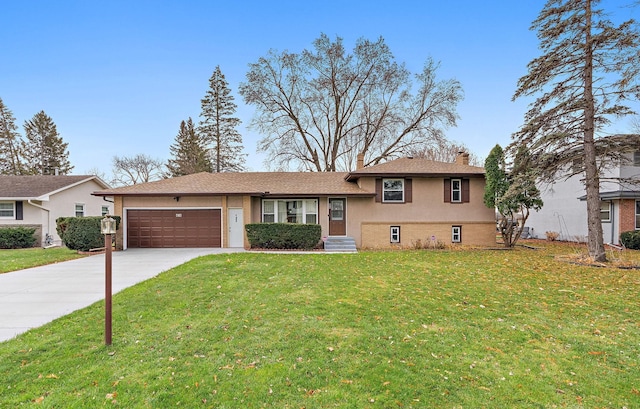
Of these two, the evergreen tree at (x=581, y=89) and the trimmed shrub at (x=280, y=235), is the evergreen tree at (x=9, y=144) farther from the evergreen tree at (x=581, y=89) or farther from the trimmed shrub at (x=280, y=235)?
the evergreen tree at (x=581, y=89)

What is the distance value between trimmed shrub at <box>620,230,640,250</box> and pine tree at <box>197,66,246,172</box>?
2784 centimetres

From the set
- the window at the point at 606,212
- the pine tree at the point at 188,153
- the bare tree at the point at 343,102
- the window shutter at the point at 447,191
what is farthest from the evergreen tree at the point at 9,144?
the window at the point at 606,212

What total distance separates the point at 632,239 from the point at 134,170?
149ft

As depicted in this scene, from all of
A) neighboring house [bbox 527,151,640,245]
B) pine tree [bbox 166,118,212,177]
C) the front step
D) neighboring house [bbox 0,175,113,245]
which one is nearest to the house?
the front step

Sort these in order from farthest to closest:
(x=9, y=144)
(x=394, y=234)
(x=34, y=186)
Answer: (x=9, y=144), (x=34, y=186), (x=394, y=234)

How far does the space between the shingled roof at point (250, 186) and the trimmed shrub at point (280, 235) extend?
1.79 meters

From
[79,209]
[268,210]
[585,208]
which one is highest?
[79,209]

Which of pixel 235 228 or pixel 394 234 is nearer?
pixel 235 228

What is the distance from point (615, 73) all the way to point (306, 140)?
19667 millimetres

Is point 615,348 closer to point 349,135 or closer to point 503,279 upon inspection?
point 503,279

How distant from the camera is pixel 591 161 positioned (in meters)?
10.9

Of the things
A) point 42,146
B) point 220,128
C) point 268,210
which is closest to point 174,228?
point 268,210

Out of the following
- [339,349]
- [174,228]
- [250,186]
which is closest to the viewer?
[339,349]

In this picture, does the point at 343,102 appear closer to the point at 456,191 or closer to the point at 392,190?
the point at 392,190
